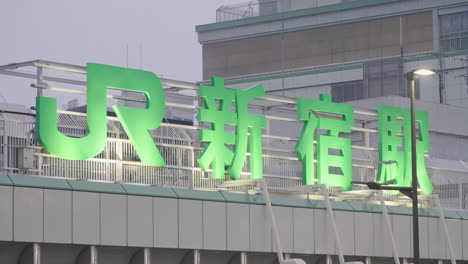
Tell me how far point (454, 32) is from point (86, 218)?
55.4m

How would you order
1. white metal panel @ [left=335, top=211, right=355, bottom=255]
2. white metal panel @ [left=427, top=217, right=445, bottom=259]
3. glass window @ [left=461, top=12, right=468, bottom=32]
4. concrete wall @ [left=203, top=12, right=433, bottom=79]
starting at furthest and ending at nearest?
1. concrete wall @ [left=203, top=12, right=433, bottom=79]
2. glass window @ [left=461, top=12, right=468, bottom=32]
3. white metal panel @ [left=427, top=217, right=445, bottom=259]
4. white metal panel @ [left=335, top=211, right=355, bottom=255]

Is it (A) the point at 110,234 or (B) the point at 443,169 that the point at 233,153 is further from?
(B) the point at 443,169

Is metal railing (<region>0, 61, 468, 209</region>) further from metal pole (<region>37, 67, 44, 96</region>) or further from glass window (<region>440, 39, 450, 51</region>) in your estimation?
glass window (<region>440, 39, 450, 51</region>)

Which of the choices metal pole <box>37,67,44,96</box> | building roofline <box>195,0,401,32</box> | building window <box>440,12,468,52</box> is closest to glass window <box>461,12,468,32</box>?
building window <box>440,12,468,52</box>

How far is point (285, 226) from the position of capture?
38.5 metres

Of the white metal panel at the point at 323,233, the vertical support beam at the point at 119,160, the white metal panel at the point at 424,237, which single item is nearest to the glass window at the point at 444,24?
the white metal panel at the point at 424,237

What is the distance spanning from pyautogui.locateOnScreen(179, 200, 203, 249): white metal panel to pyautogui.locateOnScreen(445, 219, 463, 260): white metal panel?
13119mm

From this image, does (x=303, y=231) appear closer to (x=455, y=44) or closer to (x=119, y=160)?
(x=119, y=160)

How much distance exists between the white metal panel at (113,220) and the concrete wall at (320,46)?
2061 inches

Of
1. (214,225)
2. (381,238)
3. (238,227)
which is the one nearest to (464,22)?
(381,238)

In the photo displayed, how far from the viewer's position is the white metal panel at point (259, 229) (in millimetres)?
37375

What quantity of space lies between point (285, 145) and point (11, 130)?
A: 42.2ft

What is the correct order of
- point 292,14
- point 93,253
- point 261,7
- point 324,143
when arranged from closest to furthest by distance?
1. point 93,253
2. point 324,143
3. point 292,14
4. point 261,7

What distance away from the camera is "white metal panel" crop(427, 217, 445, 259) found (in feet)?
147
